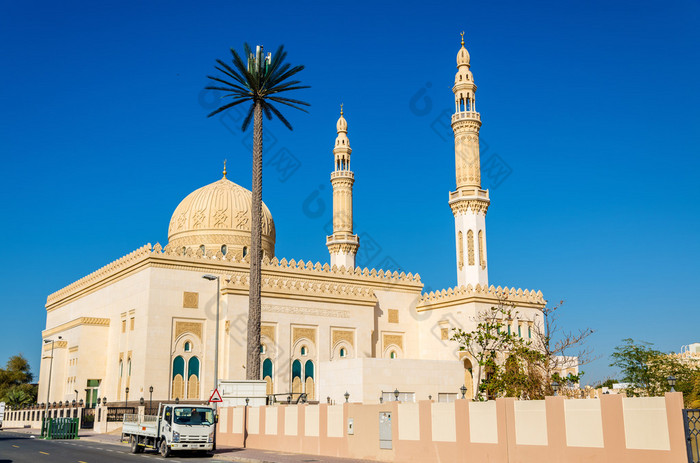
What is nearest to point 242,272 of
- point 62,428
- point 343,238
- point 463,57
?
point 343,238

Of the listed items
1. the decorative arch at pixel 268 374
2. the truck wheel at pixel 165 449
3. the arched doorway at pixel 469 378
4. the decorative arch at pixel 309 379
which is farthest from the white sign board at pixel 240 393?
the arched doorway at pixel 469 378

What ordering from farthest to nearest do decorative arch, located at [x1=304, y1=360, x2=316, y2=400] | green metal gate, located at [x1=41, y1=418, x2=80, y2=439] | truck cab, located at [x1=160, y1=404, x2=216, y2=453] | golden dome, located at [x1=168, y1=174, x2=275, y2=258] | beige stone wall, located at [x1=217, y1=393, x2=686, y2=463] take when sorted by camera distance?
1. golden dome, located at [x1=168, y1=174, x2=275, y2=258]
2. decorative arch, located at [x1=304, y1=360, x2=316, y2=400]
3. green metal gate, located at [x1=41, y1=418, x2=80, y2=439]
4. truck cab, located at [x1=160, y1=404, x2=216, y2=453]
5. beige stone wall, located at [x1=217, y1=393, x2=686, y2=463]

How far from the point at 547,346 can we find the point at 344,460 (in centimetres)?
2045

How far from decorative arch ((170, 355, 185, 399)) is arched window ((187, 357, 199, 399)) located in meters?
0.31

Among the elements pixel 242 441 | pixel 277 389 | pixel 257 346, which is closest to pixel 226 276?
pixel 277 389

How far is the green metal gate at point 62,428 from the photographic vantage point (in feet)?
107

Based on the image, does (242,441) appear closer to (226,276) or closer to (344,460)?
(344,460)

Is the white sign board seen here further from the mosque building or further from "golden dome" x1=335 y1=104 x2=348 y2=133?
"golden dome" x1=335 y1=104 x2=348 y2=133

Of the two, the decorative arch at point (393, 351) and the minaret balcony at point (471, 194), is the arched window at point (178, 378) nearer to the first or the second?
the decorative arch at point (393, 351)

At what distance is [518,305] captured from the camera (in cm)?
4184

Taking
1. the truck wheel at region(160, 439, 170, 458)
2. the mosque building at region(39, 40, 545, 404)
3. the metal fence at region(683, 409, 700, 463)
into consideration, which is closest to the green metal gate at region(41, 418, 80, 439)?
the mosque building at region(39, 40, 545, 404)

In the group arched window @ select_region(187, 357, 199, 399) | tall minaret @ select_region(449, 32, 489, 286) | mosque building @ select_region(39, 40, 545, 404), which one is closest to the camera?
mosque building @ select_region(39, 40, 545, 404)

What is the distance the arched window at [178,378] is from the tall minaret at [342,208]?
14.7 m

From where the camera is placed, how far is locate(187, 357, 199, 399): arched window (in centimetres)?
3512
